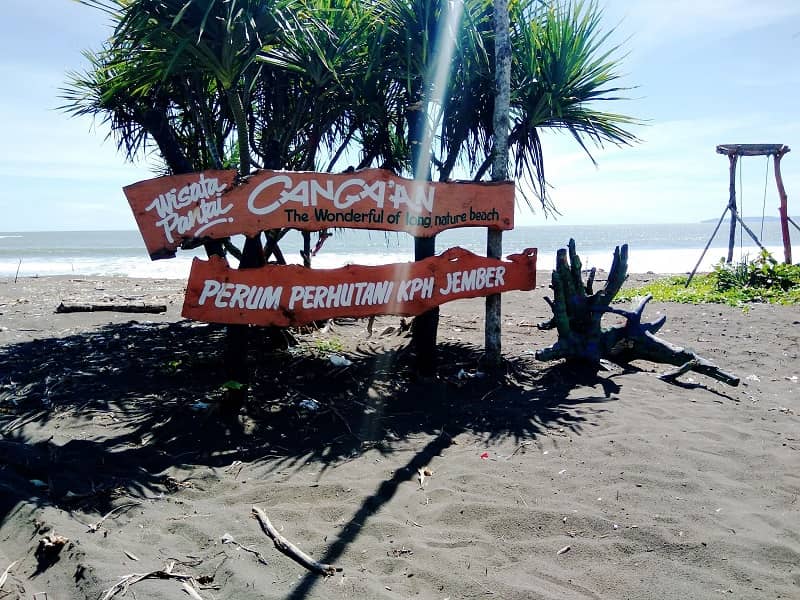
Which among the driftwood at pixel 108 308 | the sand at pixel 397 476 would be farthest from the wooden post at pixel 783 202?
the driftwood at pixel 108 308

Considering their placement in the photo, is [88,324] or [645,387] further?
[88,324]

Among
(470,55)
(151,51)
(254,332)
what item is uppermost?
(470,55)

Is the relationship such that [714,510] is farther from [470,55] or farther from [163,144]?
[163,144]

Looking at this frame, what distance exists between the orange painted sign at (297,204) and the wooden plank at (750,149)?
10.1 meters

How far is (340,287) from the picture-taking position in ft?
17.4

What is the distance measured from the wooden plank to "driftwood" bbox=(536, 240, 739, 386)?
885 centimetres

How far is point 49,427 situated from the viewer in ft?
14.6

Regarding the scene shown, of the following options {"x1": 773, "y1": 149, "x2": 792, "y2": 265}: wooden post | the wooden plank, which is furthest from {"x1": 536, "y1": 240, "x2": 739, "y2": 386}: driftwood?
{"x1": 773, "y1": 149, "x2": 792, "y2": 265}: wooden post

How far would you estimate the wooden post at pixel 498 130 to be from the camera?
19.0 feet

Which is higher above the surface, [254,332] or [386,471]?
[254,332]

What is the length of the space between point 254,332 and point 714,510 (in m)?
5.38

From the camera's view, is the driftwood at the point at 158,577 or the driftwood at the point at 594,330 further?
the driftwood at the point at 594,330

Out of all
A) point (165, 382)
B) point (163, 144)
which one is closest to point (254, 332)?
point (165, 382)

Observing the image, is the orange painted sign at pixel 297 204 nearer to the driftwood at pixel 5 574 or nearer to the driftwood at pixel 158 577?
the driftwood at pixel 5 574
